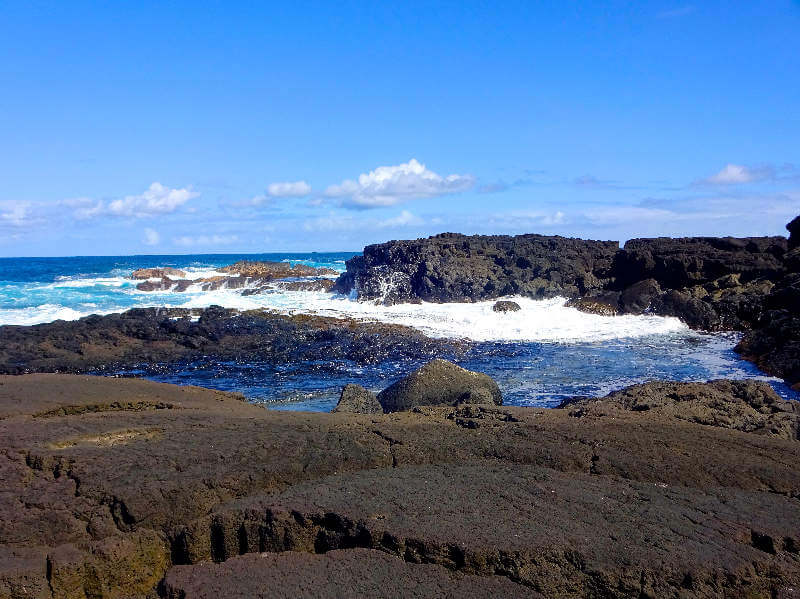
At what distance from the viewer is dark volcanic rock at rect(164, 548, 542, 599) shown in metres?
3.47

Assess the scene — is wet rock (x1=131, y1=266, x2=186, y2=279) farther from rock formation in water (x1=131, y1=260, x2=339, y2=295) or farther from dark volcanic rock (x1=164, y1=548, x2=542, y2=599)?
dark volcanic rock (x1=164, y1=548, x2=542, y2=599)

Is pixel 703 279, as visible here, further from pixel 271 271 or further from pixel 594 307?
pixel 271 271

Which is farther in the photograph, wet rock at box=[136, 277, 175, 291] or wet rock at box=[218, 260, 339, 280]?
wet rock at box=[218, 260, 339, 280]

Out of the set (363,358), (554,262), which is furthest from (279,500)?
(554,262)

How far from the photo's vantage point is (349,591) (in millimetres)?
3469

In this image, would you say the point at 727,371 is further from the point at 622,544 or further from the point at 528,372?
the point at 622,544

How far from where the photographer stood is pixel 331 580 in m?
3.59

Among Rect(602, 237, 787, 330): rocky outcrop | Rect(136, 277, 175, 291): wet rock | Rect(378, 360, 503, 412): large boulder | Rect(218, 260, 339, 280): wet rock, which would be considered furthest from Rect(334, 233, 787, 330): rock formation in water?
Rect(378, 360, 503, 412): large boulder

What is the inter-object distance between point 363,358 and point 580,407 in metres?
11.8

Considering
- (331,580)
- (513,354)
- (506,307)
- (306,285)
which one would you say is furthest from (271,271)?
(331,580)

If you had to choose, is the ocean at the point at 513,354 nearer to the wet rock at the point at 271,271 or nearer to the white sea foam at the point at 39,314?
the white sea foam at the point at 39,314

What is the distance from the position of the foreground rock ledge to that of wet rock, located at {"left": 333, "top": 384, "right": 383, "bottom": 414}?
3278mm

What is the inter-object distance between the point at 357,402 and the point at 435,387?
1741 mm

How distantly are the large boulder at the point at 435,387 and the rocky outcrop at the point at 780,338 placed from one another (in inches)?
313
